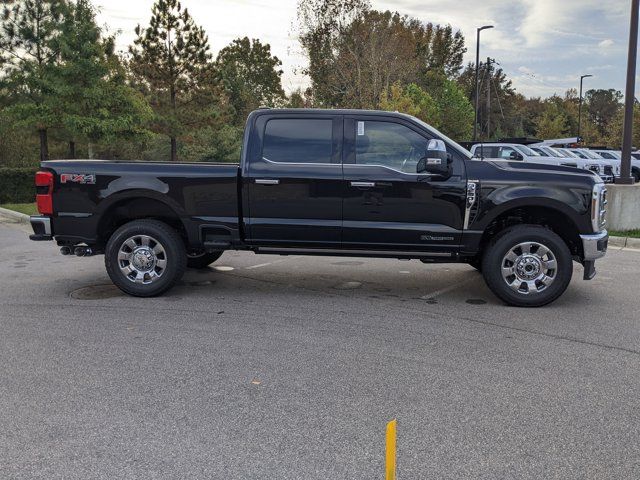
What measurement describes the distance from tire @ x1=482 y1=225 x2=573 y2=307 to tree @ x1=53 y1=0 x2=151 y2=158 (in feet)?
58.0

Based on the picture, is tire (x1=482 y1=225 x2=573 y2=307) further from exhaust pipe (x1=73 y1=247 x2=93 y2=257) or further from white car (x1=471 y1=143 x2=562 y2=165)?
white car (x1=471 y1=143 x2=562 y2=165)

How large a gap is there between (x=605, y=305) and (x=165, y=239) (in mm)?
4829

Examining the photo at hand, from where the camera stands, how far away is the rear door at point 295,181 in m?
6.35

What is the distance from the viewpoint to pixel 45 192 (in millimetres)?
6539

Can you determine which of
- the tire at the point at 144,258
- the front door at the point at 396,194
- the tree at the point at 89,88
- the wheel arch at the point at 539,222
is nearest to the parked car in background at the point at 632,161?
the tree at the point at 89,88

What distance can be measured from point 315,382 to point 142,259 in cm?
320

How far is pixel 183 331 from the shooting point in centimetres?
537

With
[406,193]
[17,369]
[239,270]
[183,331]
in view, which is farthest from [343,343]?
[239,270]

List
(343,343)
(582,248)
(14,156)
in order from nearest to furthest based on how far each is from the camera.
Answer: (343,343), (582,248), (14,156)

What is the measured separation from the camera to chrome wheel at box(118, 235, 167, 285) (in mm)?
6566

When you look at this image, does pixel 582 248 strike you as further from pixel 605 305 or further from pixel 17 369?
pixel 17 369

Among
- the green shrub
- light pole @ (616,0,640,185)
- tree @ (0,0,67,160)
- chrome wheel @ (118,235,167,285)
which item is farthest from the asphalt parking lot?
tree @ (0,0,67,160)

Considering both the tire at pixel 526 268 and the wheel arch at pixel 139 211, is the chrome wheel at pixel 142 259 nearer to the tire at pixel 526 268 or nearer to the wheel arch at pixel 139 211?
the wheel arch at pixel 139 211

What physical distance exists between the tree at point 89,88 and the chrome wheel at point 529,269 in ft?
58.2
